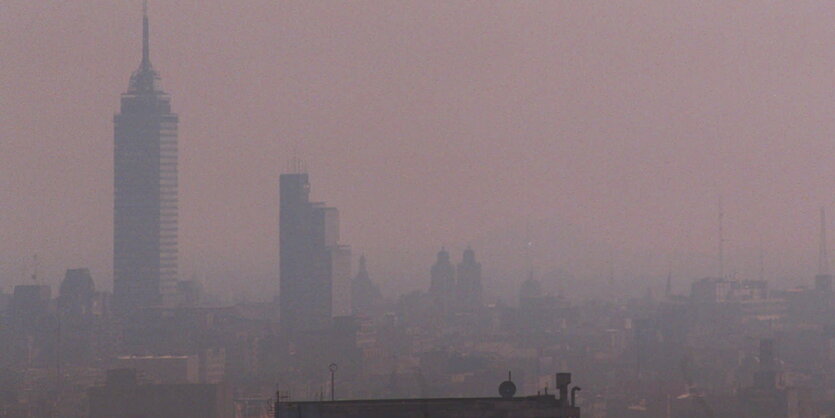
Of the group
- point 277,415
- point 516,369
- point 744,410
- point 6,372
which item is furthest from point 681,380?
point 277,415

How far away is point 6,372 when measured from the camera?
640 feet

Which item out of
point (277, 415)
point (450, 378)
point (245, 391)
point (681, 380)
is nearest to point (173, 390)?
point (245, 391)

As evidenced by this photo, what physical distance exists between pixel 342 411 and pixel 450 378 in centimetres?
12712

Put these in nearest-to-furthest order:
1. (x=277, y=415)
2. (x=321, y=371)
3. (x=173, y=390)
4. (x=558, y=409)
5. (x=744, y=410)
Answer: (x=558, y=409) < (x=277, y=415) < (x=744, y=410) < (x=173, y=390) < (x=321, y=371)

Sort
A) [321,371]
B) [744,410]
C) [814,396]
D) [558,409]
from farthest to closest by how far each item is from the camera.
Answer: [321,371] → [814,396] → [744,410] → [558,409]

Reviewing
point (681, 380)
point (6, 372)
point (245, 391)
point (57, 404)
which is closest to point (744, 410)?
point (681, 380)

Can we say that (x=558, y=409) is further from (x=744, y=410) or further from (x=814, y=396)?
(x=814, y=396)

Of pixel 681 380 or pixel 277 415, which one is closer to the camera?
pixel 277 415

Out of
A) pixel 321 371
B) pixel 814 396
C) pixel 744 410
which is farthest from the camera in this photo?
pixel 321 371

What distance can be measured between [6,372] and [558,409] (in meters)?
165

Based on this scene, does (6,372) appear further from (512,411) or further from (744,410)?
(512,411)

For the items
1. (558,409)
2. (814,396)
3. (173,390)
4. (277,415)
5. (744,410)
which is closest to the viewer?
(558,409)

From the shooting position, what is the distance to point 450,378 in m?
163

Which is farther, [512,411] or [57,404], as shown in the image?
[57,404]
